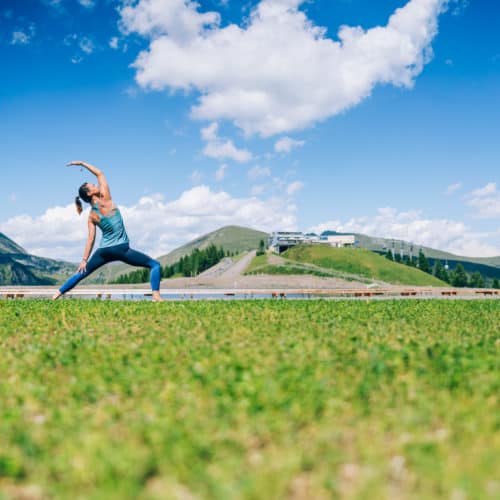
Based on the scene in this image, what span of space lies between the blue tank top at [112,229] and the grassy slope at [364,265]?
157276 millimetres

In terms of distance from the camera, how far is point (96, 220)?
16531mm

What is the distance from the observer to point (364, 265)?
181m

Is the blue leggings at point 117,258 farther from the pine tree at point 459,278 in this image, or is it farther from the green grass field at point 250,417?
the pine tree at point 459,278

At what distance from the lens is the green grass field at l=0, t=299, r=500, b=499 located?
11.6 ft

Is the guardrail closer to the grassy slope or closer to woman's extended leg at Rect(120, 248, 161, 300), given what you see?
woman's extended leg at Rect(120, 248, 161, 300)

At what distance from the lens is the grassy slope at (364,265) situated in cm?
17125

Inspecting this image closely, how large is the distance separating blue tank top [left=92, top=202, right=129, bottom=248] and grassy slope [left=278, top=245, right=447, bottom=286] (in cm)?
15728

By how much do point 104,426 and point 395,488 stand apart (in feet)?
8.20

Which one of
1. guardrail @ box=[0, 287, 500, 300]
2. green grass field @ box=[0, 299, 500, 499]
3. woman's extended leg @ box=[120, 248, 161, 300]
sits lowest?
green grass field @ box=[0, 299, 500, 499]

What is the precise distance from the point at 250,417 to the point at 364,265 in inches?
7114

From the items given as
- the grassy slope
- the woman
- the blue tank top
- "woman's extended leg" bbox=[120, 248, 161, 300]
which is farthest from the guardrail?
the grassy slope

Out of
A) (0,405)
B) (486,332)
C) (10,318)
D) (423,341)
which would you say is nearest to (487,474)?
(0,405)

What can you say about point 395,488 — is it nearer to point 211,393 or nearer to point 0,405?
point 211,393

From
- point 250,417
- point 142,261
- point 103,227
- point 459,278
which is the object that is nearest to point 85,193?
point 103,227
